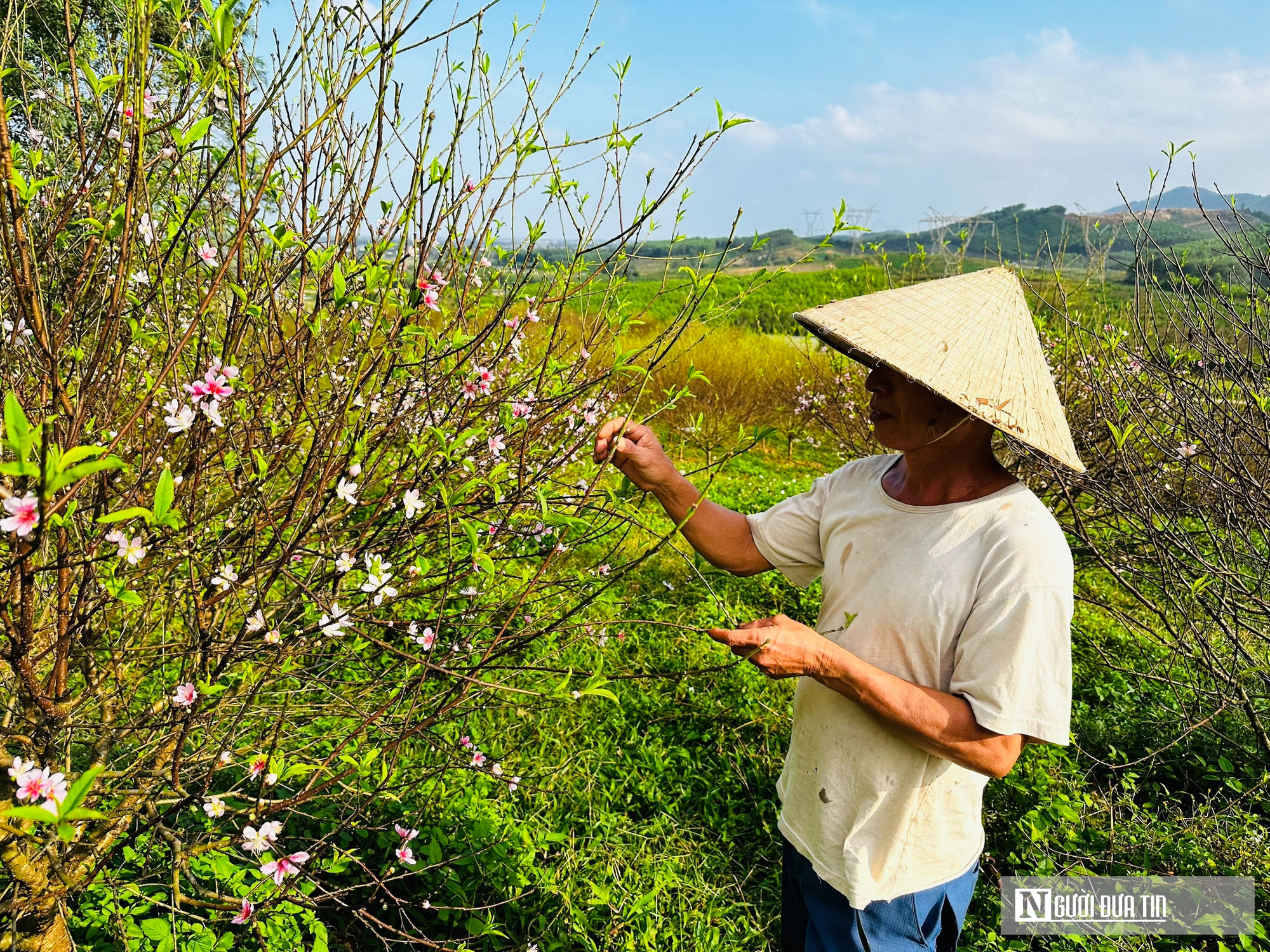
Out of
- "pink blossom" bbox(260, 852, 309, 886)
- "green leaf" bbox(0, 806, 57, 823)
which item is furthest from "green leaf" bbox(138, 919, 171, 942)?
"green leaf" bbox(0, 806, 57, 823)

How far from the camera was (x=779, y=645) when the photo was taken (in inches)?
50.9

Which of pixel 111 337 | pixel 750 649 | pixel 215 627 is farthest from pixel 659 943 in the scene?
pixel 111 337

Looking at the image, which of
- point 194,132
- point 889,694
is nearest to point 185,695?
point 194,132

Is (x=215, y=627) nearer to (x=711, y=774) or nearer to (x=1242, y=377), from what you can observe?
(x=711, y=774)

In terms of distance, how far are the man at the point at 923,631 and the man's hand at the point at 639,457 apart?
0.10 ft

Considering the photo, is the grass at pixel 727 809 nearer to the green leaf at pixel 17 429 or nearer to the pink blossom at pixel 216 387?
the pink blossom at pixel 216 387

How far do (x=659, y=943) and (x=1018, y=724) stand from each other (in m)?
1.39

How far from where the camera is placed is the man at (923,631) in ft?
4.18

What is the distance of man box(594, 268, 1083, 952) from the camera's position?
4.18 ft

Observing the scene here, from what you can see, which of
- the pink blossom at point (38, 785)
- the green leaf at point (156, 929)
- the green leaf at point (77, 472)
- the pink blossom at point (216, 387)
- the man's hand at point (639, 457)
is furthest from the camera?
the man's hand at point (639, 457)

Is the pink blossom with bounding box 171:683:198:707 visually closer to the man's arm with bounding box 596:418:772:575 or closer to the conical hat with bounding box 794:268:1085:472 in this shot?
the man's arm with bounding box 596:418:772:575

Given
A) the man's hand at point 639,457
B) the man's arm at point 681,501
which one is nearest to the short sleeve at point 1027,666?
the man's arm at point 681,501

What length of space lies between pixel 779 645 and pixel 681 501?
0.55m

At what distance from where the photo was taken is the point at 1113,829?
2443 mm
